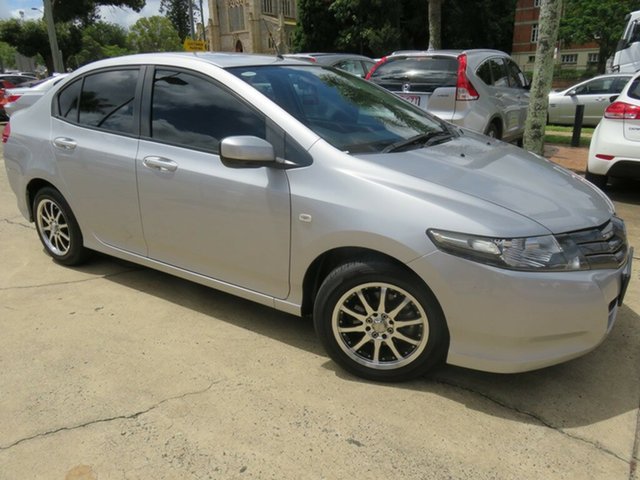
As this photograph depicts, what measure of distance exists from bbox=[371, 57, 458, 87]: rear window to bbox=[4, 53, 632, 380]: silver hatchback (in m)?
3.59

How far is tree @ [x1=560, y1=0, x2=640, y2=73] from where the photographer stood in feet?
114

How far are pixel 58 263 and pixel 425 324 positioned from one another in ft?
11.3

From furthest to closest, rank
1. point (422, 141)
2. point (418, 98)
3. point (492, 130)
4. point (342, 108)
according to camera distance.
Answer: point (492, 130), point (418, 98), point (342, 108), point (422, 141)

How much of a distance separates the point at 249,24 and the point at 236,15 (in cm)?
561

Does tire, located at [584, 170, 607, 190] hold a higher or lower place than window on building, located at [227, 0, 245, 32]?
lower

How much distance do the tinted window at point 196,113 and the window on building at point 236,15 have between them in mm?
80011

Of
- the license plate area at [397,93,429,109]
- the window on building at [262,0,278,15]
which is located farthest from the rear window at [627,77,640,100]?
the window on building at [262,0,278,15]

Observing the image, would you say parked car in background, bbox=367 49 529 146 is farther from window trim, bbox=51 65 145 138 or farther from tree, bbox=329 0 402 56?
tree, bbox=329 0 402 56

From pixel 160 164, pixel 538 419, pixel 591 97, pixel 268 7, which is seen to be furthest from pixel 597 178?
pixel 268 7

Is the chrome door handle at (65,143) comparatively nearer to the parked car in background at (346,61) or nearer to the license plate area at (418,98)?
the license plate area at (418,98)

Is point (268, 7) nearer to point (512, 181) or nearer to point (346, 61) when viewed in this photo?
point (346, 61)

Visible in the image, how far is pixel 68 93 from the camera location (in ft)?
14.0

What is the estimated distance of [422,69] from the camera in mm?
7582

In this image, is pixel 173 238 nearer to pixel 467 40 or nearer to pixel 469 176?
pixel 469 176
